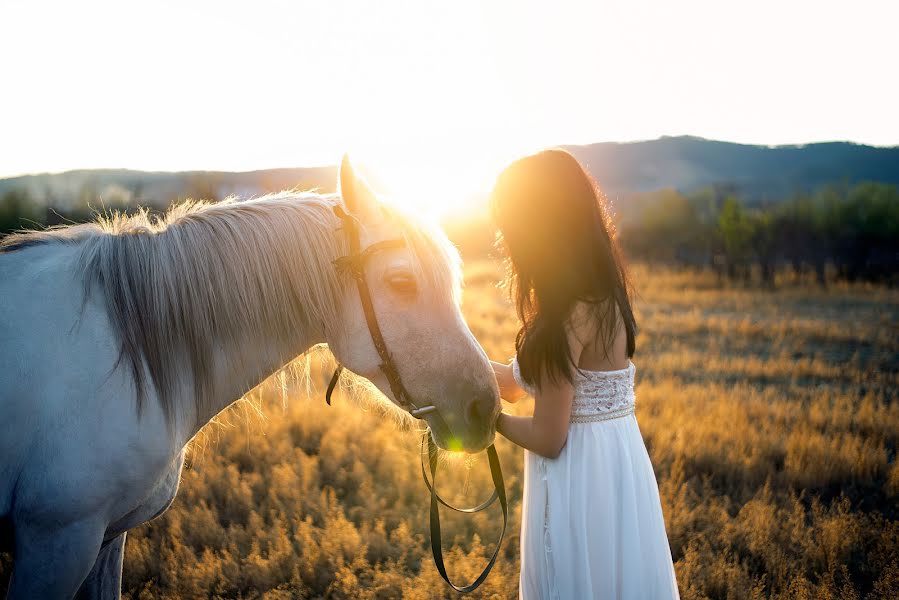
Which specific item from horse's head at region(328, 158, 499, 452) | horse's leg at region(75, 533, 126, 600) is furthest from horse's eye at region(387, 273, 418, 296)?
horse's leg at region(75, 533, 126, 600)

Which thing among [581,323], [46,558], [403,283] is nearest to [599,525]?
[581,323]

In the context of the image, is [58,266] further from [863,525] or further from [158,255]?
[863,525]

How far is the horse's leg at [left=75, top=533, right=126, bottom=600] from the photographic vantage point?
6.93 feet

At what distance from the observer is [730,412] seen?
5.98 m

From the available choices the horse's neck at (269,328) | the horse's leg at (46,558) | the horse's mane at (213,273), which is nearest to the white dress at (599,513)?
the horse's mane at (213,273)

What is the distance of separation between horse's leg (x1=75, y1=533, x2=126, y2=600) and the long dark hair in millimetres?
1751

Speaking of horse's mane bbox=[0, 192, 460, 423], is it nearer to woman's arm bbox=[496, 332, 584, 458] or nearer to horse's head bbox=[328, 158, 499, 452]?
horse's head bbox=[328, 158, 499, 452]

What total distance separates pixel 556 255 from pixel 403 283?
1.73 ft

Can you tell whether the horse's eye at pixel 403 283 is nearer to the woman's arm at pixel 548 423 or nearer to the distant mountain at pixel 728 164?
the woman's arm at pixel 548 423

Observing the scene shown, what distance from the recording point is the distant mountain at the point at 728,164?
263 ft

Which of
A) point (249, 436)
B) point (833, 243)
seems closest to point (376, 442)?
point (249, 436)

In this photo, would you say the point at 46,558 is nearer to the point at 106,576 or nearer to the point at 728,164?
the point at 106,576

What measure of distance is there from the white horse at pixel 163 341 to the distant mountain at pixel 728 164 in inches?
Result: 3199

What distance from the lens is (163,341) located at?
1.81 meters
